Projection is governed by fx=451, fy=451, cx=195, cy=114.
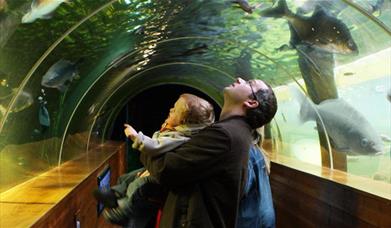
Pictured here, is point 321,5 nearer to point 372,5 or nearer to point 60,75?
point 372,5

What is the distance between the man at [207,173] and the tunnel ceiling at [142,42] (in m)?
1.51

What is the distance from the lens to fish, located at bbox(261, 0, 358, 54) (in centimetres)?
492

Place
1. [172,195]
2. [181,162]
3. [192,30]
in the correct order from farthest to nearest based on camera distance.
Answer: [192,30]
[172,195]
[181,162]

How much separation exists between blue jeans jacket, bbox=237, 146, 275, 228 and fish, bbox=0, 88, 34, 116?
2027mm

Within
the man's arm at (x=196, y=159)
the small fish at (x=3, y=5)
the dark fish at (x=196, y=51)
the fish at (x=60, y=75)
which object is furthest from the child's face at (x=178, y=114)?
the dark fish at (x=196, y=51)

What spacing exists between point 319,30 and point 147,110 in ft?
28.8

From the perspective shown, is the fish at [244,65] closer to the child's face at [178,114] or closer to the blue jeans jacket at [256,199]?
the child's face at [178,114]

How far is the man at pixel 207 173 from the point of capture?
2633mm

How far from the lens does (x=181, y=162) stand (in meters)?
2.62

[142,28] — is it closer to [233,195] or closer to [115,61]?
[115,61]

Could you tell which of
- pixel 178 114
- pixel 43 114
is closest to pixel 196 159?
pixel 178 114

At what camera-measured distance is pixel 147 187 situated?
3.39 meters

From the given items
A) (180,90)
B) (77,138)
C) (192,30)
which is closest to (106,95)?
(77,138)

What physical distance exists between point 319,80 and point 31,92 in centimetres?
372
